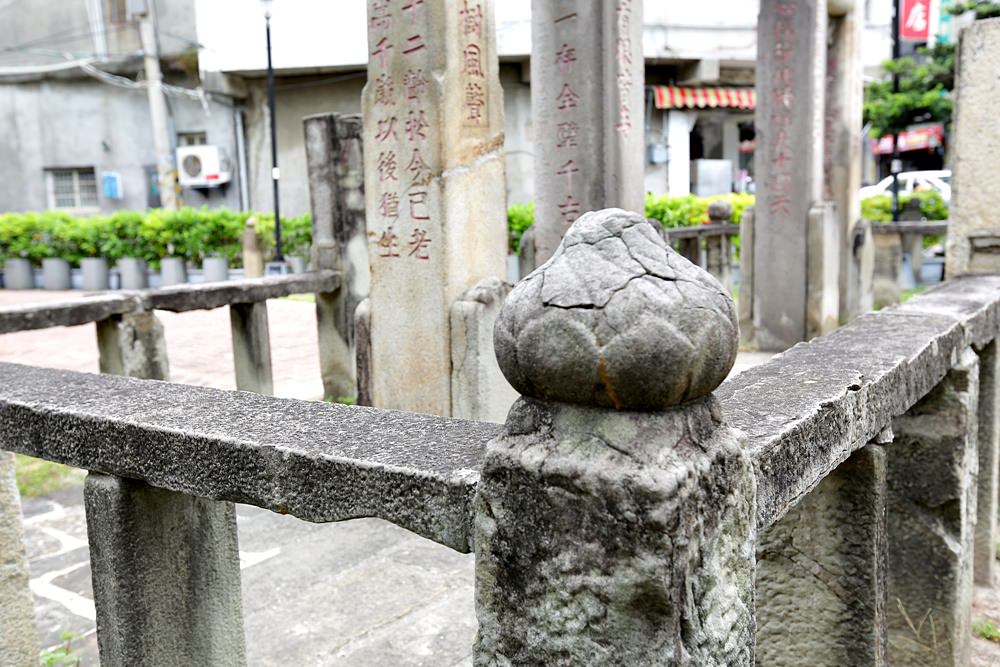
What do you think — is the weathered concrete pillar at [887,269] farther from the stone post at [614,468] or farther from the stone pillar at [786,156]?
the stone post at [614,468]

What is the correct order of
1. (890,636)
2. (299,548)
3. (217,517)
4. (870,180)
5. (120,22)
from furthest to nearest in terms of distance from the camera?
(870,180)
(120,22)
(299,548)
(890,636)
(217,517)

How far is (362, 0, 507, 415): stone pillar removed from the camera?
4117mm

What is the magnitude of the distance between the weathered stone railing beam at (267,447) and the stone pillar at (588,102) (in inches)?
170

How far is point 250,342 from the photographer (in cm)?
552

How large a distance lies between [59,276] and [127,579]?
1417 centimetres

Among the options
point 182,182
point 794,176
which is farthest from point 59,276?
point 794,176

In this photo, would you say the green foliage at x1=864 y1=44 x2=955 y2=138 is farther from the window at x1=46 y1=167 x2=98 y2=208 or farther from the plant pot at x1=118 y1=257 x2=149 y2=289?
the window at x1=46 y1=167 x2=98 y2=208

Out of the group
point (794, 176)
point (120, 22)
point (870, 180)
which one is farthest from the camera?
point (870, 180)

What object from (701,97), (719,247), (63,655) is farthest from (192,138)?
(63,655)

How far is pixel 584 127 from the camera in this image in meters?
5.80

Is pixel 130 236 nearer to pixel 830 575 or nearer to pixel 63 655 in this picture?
pixel 63 655

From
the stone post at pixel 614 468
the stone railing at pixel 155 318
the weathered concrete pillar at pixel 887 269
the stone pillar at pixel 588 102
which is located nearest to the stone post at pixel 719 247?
the weathered concrete pillar at pixel 887 269

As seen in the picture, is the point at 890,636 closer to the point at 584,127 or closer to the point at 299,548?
the point at 299,548

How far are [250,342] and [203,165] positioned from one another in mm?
12138
